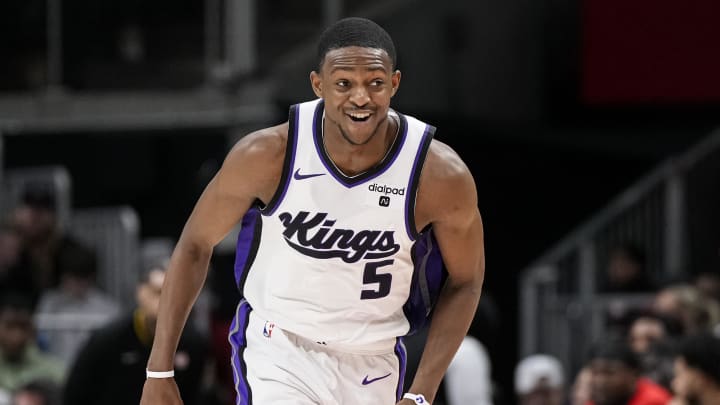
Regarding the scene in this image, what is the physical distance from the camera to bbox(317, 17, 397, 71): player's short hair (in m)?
4.89

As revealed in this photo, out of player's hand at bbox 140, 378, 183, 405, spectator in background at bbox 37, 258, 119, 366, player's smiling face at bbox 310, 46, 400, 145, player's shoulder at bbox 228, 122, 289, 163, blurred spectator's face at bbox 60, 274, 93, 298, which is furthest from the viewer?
blurred spectator's face at bbox 60, 274, 93, 298

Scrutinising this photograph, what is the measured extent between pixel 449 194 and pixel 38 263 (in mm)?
7277

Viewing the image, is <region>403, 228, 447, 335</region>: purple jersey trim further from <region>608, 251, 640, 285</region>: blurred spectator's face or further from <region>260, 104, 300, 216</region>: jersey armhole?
<region>608, 251, 640, 285</region>: blurred spectator's face

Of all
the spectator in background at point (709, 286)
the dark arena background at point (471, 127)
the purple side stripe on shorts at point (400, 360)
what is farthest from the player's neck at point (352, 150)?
the spectator in background at point (709, 286)

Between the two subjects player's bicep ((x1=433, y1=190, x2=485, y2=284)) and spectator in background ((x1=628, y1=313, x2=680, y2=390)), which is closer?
player's bicep ((x1=433, y1=190, x2=485, y2=284))

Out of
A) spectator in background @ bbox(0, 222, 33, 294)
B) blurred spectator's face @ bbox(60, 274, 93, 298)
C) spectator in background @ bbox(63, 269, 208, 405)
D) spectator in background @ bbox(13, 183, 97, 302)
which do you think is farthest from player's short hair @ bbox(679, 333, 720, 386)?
spectator in background @ bbox(0, 222, 33, 294)

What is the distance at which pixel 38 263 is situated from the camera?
11750 mm

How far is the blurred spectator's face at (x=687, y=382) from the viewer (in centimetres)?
737

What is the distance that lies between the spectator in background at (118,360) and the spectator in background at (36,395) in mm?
865

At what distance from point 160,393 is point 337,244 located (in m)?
0.80

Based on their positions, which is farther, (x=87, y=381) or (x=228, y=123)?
(x=228, y=123)

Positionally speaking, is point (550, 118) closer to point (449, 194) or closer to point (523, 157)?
point (523, 157)

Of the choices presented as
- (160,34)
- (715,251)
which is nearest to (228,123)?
(160,34)

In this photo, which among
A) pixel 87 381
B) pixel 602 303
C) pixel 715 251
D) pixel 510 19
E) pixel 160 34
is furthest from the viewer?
pixel 510 19
